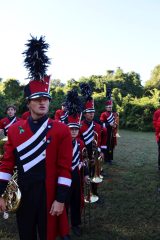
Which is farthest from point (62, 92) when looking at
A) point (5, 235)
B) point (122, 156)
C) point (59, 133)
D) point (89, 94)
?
point (59, 133)

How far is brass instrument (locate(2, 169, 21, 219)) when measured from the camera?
343cm

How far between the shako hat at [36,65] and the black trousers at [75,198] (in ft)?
6.55

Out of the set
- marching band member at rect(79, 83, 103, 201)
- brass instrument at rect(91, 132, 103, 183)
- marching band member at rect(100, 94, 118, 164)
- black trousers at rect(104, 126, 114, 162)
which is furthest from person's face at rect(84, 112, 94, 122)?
black trousers at rect(104, 126, 114, 162)

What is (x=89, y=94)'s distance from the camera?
22.3ft

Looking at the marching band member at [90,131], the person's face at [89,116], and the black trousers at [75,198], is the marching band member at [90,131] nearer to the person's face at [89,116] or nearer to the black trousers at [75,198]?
the person's face at [89,116]

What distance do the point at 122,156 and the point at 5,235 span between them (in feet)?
25.4

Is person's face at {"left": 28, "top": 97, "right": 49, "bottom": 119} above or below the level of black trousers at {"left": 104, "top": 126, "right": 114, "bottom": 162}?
above

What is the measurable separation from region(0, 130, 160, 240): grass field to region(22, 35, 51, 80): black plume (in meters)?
2.85

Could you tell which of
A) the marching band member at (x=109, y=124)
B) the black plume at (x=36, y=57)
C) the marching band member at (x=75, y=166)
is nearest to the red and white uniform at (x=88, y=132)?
the marching band member at (x=75, y=166)

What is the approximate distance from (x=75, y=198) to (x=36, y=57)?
8.60ft

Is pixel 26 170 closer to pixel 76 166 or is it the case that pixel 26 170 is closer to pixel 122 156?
pixel 76 166

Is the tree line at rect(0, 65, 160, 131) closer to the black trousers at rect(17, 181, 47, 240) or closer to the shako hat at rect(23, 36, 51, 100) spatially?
the shako hat at rect(23, 36, 51, 100)

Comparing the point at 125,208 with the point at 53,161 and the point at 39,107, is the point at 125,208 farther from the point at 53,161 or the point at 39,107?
the point at 39,107

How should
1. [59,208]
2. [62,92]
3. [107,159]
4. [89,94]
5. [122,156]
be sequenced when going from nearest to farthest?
[59,208], [89,94], [107,159], [122,156], [62,92]
